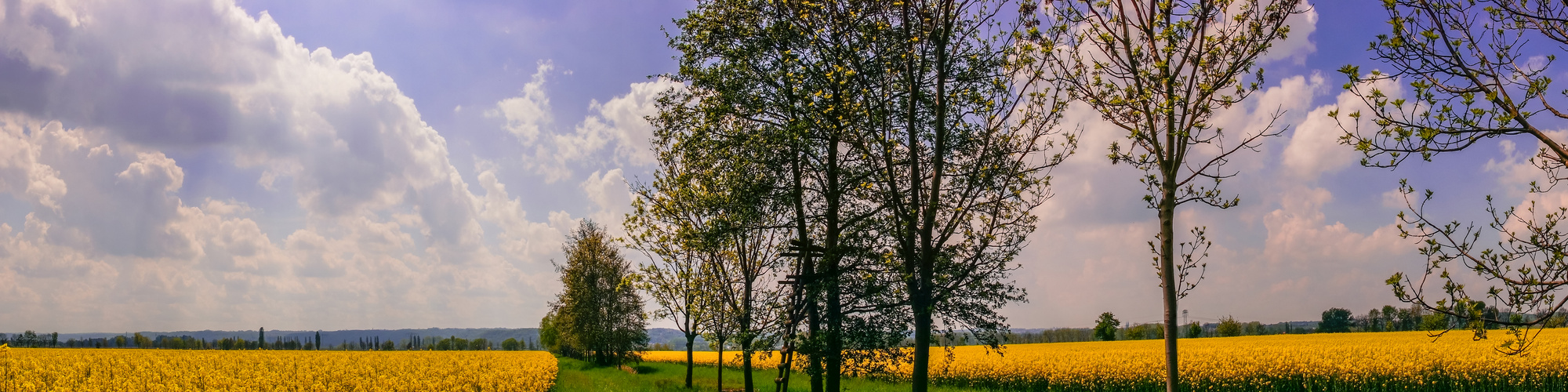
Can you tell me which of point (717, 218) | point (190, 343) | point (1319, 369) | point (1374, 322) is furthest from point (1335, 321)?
point (190, 343)

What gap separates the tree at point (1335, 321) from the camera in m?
96.2

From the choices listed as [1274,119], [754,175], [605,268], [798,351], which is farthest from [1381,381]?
[605,268]

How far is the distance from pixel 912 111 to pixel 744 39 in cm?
548

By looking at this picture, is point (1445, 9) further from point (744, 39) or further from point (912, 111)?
point (744, 39)

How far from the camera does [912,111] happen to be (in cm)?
A: 1199

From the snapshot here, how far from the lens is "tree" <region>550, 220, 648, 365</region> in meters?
48.1

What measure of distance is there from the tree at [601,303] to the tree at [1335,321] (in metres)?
87.6

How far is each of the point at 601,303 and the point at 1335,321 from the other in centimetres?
9815

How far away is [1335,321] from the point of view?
324 feet

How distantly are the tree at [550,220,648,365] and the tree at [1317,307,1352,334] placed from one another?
288 feet

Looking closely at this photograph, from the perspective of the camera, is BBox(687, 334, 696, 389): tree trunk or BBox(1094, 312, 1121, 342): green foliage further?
BBox(1094, 312, 1121, 342): green foliage

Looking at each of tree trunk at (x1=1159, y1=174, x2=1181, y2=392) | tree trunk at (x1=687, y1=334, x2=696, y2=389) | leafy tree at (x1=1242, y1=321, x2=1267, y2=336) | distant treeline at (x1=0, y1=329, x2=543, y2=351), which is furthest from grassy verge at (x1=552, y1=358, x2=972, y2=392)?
leafy tree at (x1=1242, y1=321, x2=1267, y2=336)

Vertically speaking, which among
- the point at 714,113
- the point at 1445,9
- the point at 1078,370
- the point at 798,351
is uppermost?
the point at 714,113

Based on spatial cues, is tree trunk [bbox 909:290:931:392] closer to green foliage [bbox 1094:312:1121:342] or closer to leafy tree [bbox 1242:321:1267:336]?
green foliage [bbox 1094:312:1121:342]
